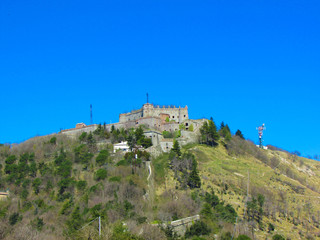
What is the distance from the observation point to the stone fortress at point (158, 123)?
5944cm

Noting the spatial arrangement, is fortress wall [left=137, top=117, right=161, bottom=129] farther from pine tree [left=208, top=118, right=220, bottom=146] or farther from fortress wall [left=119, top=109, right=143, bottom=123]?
pine tree [left=208, top=118, right=220, bottom=146]

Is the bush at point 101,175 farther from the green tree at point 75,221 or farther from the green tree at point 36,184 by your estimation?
the green tree at point 75,221

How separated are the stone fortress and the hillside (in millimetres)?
3192

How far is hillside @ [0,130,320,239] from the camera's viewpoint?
34.7 m

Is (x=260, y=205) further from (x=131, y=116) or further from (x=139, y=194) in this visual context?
(x=131, y=116)

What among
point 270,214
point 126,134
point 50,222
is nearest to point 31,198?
point 50,222

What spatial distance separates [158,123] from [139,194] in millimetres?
22873

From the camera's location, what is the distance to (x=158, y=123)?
6247cm

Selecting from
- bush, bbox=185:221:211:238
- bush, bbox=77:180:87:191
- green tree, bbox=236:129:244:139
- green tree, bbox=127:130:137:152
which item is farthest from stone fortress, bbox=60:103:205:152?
bush, bbox=185:221:211:238

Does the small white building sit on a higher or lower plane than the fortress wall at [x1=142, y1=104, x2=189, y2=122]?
lower

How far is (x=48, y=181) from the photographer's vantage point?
152 ft

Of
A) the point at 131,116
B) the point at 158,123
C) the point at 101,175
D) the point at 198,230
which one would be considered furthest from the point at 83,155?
the point at 198,230

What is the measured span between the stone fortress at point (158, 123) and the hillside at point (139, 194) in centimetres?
319

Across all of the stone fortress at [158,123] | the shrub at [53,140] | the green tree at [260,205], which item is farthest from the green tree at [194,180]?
the shrub at [53,140]
